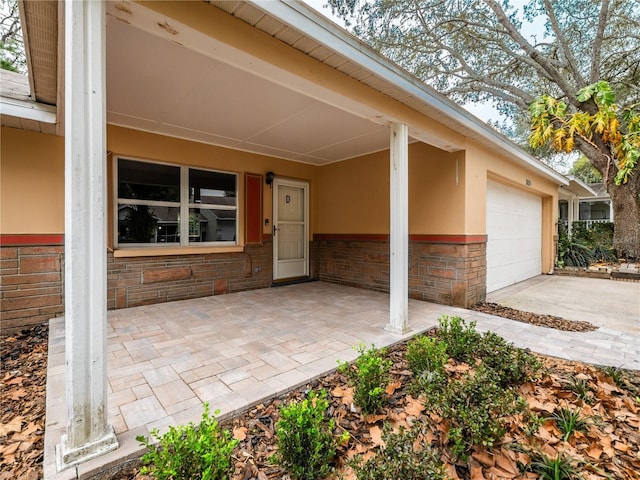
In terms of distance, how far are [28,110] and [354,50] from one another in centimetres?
332

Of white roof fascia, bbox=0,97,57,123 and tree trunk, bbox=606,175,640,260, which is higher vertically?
white roof fascia, bbox=0,97,57,123

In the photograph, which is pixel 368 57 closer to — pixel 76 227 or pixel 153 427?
pixel 76 227

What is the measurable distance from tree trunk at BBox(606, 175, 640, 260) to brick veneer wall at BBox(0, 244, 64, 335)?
1161 cm

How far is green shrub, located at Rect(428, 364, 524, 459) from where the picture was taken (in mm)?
1604

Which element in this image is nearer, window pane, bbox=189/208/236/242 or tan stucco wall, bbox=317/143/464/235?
tan stucco wall, bbox=317/143/464/235

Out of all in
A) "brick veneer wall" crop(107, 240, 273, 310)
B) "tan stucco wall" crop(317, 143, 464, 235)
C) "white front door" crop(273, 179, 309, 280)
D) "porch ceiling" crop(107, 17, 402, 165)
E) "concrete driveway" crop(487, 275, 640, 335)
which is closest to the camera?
"porch ceiling" crop(107, 17, 402, 165)

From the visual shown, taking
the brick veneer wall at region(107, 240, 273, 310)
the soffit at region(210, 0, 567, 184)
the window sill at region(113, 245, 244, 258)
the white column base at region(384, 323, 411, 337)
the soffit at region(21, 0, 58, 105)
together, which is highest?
the soffit at region(210, 0, 567, 184)

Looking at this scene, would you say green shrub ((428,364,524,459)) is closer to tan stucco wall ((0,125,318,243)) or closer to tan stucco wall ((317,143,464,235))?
tan stucco wall ((317,143,464,235))

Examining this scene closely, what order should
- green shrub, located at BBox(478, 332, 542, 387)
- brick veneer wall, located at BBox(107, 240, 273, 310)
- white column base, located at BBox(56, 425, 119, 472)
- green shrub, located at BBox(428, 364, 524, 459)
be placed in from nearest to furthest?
white column base, located at BBox(56, 425, 119, 472)
green shrub, located at BBox(428, 364, 524, 459)
green shrub, located at BBox(478, 332, 542, 387)
brick veneer wall, located at BBox(107, 240, 273, 310)

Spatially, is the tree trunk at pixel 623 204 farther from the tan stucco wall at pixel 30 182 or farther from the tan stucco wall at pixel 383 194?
the tan stucco wall at pixel 30 182

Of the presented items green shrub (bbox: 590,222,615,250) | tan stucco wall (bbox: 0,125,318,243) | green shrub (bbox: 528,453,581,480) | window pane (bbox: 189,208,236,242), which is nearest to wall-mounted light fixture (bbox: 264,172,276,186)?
window pane (bbox: 189,208,236,242)

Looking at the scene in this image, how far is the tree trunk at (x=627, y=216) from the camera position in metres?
7.92

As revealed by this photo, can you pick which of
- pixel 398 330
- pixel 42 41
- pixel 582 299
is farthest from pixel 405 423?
pixel 582 299

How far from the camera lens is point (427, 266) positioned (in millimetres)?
4957
